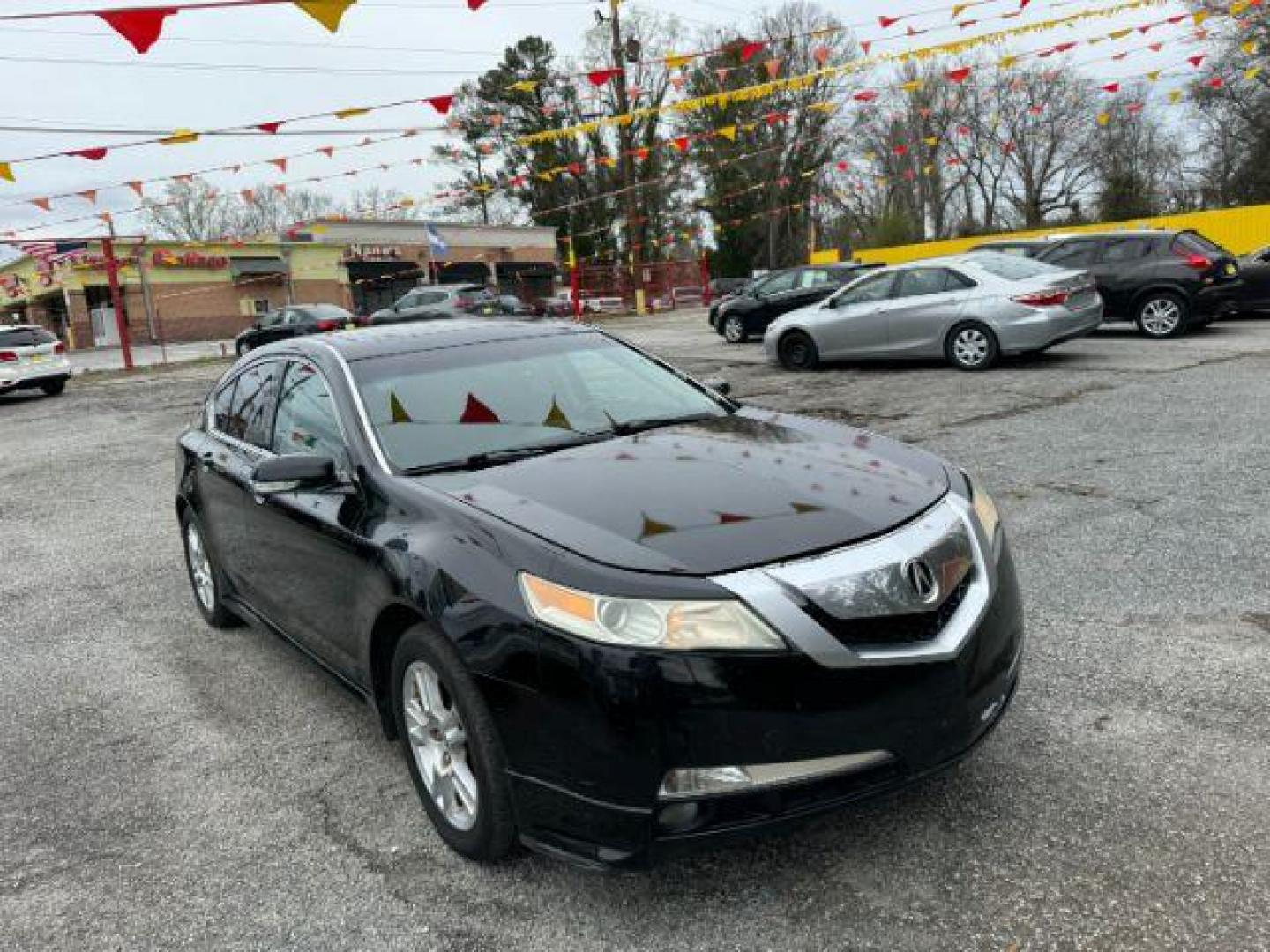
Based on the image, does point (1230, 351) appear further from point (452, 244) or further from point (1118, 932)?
point (452, 244)

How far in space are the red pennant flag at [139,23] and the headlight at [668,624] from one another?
6.38 meters

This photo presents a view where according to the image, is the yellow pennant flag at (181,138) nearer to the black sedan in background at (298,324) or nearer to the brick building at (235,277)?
the black sedan in background at (298,324)

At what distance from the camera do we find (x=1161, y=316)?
1364 cm

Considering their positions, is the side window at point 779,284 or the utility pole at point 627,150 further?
the utility pole at point 627,150

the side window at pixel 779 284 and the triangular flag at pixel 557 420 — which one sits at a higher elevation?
the side window at pixel 779 284

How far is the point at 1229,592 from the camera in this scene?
14.1 ft

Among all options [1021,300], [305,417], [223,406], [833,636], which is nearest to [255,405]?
[223,406]

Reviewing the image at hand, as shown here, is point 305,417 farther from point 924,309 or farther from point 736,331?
point 736,331

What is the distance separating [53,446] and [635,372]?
11.7 metres

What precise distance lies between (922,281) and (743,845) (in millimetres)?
10821

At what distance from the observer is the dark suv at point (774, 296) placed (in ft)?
60.6

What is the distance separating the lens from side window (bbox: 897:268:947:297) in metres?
Answer: 12.1

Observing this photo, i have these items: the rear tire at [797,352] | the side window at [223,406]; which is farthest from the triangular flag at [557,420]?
the rear tire at [797,352]

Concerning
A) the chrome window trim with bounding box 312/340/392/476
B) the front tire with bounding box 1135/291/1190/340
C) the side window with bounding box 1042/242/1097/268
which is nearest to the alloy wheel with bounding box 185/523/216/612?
the chrome window trim with bounding box 312/340/392/476
